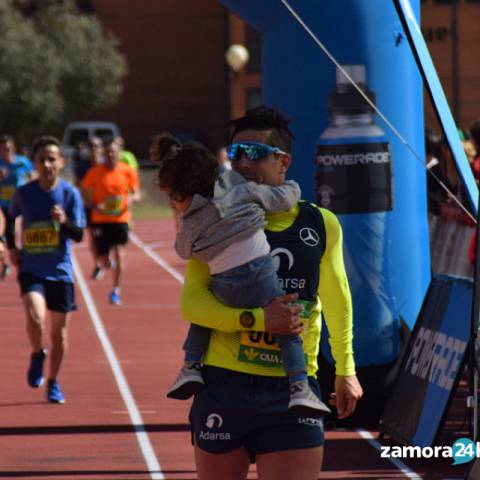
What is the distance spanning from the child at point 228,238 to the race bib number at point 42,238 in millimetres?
6096

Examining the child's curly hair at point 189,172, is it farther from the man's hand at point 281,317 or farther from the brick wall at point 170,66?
the brick wall at point 170,66

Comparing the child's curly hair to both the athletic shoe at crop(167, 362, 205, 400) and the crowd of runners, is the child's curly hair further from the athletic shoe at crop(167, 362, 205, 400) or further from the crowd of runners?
the athletic shoe at crop(167, 362, 205, 400)

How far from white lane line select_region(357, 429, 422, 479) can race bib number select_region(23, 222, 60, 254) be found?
2867mm

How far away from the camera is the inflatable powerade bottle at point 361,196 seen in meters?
9.75

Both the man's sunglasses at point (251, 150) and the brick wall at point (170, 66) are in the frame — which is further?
the brick wall at point (170, 66)

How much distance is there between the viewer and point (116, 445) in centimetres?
952

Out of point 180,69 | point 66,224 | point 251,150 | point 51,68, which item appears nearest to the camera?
point 251,150

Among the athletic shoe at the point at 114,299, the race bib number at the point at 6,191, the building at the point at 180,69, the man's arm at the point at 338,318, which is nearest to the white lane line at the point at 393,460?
the man's arm at the point at 338,318

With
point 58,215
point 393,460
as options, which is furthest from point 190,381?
point 58,215

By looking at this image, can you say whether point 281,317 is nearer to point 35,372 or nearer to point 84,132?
point 35,372

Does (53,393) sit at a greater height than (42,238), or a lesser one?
lesser

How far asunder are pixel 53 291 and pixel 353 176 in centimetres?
270

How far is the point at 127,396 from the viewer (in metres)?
11.5

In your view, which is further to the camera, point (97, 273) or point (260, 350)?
point (97, 273)
